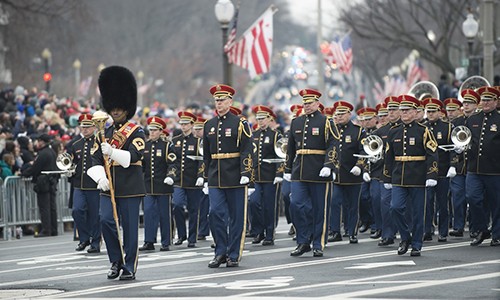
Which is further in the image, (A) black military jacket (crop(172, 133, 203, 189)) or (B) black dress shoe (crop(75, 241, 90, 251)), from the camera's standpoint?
(A) black military jacket (crop(172, 133, 203, 189))

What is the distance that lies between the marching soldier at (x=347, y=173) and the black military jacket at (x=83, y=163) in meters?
3.95

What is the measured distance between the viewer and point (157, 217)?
23.1 m

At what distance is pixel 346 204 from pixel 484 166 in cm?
333

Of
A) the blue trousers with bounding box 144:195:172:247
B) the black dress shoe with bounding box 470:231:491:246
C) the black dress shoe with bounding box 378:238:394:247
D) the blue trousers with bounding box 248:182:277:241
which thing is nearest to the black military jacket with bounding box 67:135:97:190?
the blue trousers with bounding box 144:195:172:247

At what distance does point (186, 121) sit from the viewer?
23875mm

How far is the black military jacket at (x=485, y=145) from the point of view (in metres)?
20.8

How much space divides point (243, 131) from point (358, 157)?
14.8ft

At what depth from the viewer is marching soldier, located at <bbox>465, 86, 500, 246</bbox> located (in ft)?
68.4

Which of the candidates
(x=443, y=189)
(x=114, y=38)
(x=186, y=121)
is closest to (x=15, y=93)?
(x=186, y=121)

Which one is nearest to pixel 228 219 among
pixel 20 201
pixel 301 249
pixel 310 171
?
pixel 301 249

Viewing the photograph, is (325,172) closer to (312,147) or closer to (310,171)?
(310,171)

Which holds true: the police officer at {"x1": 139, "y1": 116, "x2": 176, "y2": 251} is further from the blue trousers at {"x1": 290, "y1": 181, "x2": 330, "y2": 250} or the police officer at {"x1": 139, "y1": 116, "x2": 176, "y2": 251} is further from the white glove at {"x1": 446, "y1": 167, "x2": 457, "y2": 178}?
the white glove at {"x1": 446, "y1": 167, "x2": 457, "y2": 178}

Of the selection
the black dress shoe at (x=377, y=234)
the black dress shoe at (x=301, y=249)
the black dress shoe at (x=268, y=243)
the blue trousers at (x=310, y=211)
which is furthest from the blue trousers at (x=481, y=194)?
the black dress shoe at (x=268, y=243)

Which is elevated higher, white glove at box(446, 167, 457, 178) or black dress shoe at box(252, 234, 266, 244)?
white glove at box(446, 167, 457, 178)
